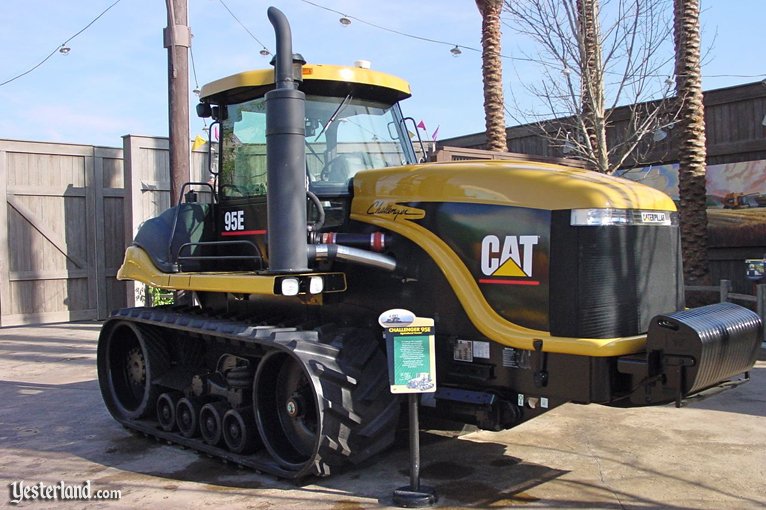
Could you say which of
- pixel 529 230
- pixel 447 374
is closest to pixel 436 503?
pixel 447 374

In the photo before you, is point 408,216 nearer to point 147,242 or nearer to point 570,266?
point 570,266

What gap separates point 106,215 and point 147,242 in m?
9.88

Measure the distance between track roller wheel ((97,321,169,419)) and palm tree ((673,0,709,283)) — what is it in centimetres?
842

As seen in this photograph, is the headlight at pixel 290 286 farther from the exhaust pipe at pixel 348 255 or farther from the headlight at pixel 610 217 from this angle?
the headlight at pixel 610 217

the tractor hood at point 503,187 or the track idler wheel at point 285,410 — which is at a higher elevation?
the tractor hood at point 503,187

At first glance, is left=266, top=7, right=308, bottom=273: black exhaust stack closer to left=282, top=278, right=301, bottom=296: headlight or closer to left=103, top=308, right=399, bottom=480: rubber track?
left=282, top=278, right=301, bottom=296: headlight

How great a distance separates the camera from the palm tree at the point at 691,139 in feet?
37.4

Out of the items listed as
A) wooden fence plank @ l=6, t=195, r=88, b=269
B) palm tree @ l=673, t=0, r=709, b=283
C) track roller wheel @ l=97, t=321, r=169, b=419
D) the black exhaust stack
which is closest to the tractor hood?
the black exhaust stack

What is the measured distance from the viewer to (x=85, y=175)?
16125mm

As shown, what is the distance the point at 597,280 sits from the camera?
192 inches

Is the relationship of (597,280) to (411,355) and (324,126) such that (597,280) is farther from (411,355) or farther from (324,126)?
(324,126)

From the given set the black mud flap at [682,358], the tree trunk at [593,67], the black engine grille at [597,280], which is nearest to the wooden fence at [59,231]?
the tree trunk at [593,67]

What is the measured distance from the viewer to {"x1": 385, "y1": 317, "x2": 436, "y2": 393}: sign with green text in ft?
16.5

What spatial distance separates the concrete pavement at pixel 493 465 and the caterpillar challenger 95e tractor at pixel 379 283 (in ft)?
1.04
